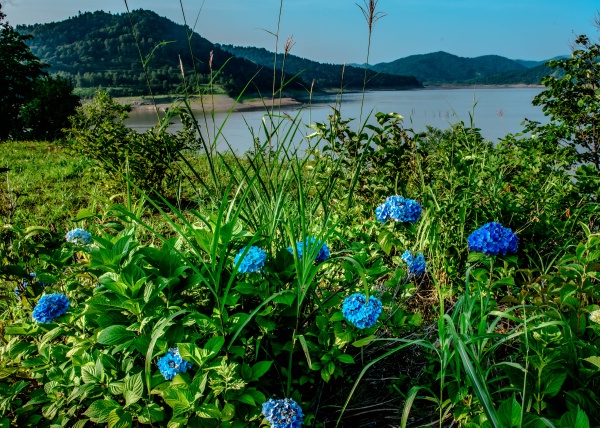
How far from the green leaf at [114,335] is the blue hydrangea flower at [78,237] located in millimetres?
516

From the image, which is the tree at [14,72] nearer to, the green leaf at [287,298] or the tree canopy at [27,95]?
the tree canopy at [27,95]

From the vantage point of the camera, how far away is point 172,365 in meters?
1.26

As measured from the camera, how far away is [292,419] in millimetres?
1202

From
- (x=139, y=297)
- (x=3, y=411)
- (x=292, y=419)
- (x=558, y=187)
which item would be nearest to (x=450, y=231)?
(x=558, y=187)

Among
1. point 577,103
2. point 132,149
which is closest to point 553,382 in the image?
point 577,103

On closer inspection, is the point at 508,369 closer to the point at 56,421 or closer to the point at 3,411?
the point at 56,421

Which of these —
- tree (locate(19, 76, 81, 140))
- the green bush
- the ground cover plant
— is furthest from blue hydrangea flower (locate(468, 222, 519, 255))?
tree (locate(19, 76, 81, 140))

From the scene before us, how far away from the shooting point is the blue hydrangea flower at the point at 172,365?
4.12 ft

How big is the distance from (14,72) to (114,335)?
17.9m

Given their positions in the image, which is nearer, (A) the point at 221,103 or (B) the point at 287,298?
(B) the point at 287,298

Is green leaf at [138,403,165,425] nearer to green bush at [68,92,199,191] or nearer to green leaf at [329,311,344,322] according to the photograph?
green leaf at [329,311,344,322]

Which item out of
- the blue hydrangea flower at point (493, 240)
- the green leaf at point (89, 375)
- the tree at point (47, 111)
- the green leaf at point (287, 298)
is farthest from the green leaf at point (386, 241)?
the tree at point (47, 111)

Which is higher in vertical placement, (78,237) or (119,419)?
(78,237)

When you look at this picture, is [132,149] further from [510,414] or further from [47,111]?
[47,111]
